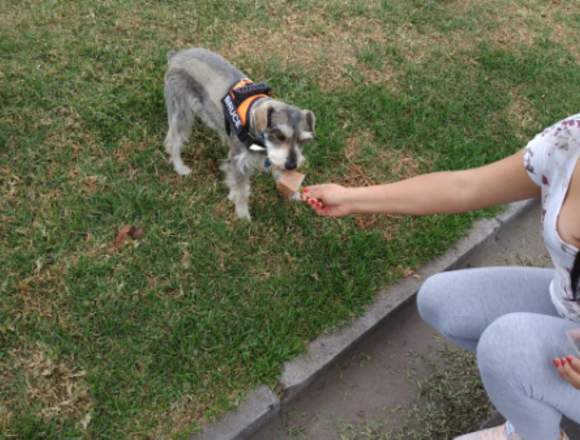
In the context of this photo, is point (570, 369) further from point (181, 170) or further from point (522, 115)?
point (522, 115)

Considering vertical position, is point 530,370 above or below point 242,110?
below

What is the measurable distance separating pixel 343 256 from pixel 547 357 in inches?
64.4

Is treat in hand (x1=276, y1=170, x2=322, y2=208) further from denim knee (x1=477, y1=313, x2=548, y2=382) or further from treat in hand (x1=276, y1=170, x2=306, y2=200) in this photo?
denim knee (x1=477, y1=313, x2=548, y2=382)

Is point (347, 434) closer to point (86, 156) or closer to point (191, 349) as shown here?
point (191, 349)

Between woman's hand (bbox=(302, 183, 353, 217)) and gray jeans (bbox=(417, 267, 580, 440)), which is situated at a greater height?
woman's hand (bbox=(302, 183, 353, 217))

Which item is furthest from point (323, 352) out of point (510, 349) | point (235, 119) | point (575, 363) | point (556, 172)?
point (556, 172)

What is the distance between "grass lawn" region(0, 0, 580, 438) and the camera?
9.02 feet

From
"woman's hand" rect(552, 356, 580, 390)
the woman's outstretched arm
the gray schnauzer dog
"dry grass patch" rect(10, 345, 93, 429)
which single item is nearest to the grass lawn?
"dry grass patch" rect(10, 345, 93, 429)

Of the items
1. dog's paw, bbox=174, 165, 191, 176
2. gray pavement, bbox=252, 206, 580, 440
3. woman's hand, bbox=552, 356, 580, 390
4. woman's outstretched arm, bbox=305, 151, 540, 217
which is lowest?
gray pavement, bbox=252, 206, 580, 440

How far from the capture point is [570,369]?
1864mm

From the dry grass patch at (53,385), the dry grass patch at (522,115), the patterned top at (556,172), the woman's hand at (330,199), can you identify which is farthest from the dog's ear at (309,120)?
the dry grass patch at (522,115)

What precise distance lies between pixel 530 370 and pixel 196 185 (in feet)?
8.21

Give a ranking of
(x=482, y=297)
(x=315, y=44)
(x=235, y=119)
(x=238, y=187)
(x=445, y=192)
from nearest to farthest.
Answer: (x=445, y=192) → (x=482, y=297) → (x=235, y=119) → (x=238, y=187) → (x=315, y=44)

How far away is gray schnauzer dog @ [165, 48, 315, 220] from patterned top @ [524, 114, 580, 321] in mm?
1507
